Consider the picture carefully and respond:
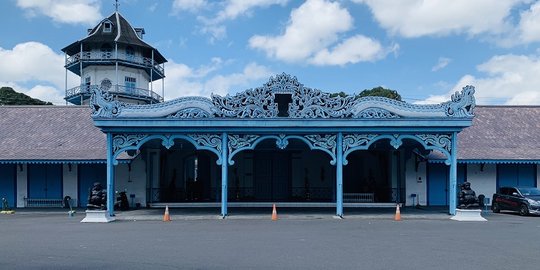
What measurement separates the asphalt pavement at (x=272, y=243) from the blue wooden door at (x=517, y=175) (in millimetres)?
5861

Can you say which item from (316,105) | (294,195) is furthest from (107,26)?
(316,105)

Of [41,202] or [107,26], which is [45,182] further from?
[107,26]

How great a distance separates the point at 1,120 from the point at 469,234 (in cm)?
2429

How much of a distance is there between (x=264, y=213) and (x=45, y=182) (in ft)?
37.0

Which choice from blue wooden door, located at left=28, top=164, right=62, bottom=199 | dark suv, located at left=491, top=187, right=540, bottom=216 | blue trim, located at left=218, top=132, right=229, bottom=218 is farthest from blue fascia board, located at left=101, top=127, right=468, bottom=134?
blue wooden door, located at left=28, top=164, right=62, bottom=199

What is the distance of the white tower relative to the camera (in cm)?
5131

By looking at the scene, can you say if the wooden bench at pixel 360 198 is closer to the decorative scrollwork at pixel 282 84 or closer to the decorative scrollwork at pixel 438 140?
the decorative scrollwork at pixel 438 140

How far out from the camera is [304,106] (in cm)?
1978

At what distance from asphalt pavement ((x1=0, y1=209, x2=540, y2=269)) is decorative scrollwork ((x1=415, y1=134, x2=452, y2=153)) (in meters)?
2.74

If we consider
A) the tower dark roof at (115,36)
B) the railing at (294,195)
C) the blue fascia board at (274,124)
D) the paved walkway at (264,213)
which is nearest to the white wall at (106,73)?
the tower dark roof at (115,36)

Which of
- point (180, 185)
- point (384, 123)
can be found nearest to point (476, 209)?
point (384, 123)

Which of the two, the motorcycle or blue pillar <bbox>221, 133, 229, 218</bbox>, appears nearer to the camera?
blue pillar <bbox>221, 133, 229, 218</bbox>

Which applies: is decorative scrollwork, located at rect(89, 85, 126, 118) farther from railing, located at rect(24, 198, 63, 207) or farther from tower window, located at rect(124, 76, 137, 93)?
tower window, located at rect(124, 76, 137, 93)

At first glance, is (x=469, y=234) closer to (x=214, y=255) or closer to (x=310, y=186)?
(x=214, y=255)
